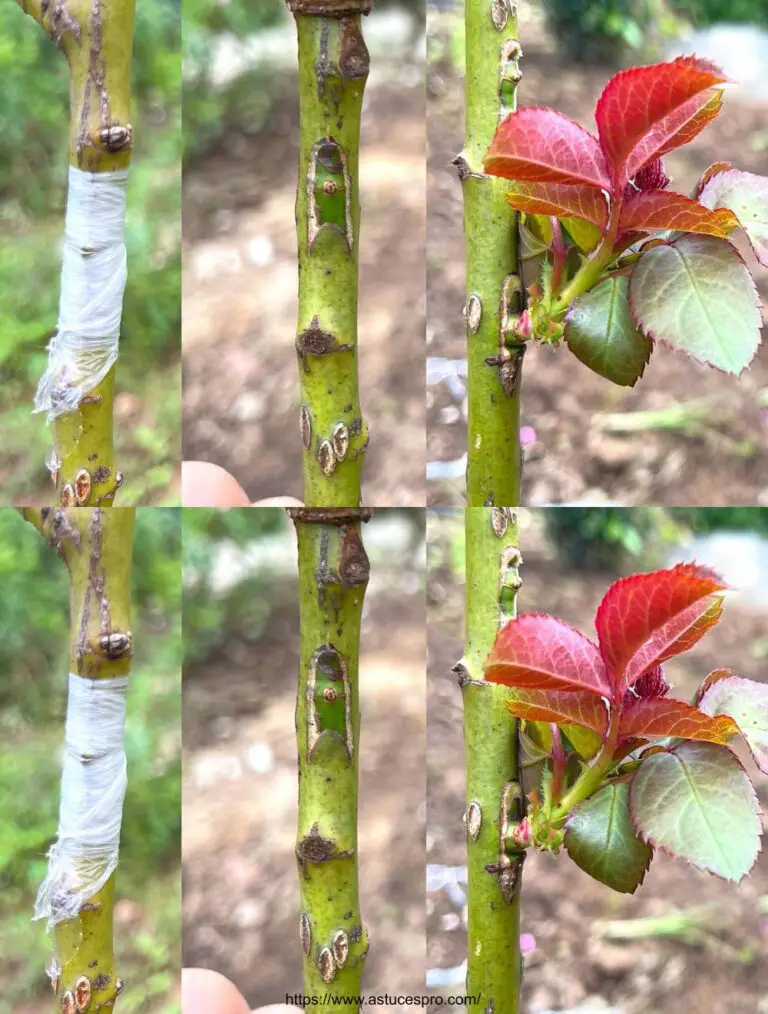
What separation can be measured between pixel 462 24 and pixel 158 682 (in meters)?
0.49

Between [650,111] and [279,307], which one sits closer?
[650,111]

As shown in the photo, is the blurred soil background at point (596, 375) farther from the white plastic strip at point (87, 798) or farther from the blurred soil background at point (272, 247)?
the white plastic strip at point (87, 798)

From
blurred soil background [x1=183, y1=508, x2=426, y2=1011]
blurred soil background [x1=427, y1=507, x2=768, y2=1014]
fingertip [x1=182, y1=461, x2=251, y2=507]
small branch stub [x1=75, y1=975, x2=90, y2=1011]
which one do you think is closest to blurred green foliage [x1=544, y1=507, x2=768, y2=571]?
blurred soil background [x1=427, y1=507, x2=768, y2=1014]

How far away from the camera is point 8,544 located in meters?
0.83

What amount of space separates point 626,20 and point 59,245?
41 centimetres

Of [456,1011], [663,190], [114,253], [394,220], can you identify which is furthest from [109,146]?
[456,1011]

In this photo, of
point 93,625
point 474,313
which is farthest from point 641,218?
point 93,625

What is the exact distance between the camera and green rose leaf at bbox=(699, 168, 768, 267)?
2.23 feet

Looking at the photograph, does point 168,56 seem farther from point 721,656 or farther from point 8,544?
point 721,656

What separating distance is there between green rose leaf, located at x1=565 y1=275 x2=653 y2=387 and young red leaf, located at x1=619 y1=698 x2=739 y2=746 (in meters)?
0.19

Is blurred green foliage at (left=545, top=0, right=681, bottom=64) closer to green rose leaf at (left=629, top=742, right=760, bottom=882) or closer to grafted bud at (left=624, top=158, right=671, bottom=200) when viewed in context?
grafted bud at (left=624, top=158, right=671, bottom=200)

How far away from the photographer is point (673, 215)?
2.16 feet

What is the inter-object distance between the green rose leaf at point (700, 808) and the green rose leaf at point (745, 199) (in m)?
0.28

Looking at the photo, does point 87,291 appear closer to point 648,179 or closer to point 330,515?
point 330,515
